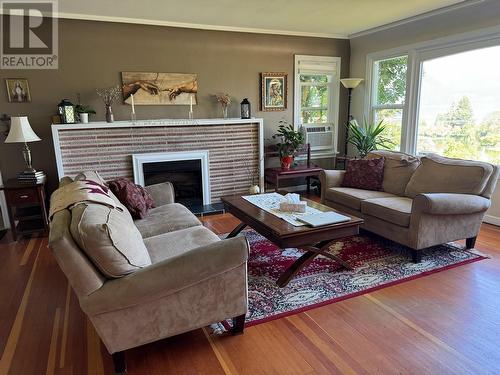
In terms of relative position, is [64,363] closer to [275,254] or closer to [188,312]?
[188,312]

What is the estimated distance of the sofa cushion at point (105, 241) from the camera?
152cm

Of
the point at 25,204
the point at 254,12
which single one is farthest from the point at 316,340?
the point at 254,12

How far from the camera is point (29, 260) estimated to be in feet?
10.2

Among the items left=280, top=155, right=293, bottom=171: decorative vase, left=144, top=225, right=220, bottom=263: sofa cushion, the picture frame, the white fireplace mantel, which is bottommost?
left=144, top=225, right=220, bottom=263: sofa cushion

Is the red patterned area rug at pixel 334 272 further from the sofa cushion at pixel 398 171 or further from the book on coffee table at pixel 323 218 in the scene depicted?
the sofa cushion at pixel 398 171

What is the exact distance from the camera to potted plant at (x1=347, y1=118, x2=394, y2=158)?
16.2ft

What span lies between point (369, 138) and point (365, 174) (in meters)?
Result: 1.40

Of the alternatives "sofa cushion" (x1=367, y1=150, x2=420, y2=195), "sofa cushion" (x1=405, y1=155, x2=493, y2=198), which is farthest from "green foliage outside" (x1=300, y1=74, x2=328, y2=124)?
"sofa cushion" (x1=405, y1=155, x2=493, y2=198)

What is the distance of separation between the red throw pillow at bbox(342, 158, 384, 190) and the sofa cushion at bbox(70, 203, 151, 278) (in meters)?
2.73

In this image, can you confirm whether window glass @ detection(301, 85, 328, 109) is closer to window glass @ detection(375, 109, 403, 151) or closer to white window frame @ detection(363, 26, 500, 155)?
white window frame @ detection(363, 26, 500, 155)

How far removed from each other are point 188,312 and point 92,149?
2961 mm

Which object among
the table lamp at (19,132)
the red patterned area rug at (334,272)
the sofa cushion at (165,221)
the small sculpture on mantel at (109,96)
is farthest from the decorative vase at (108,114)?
the red patterned area rug at (334,272)

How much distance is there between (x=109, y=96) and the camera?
164 inches

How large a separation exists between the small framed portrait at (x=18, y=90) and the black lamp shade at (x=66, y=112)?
43 centimetres
